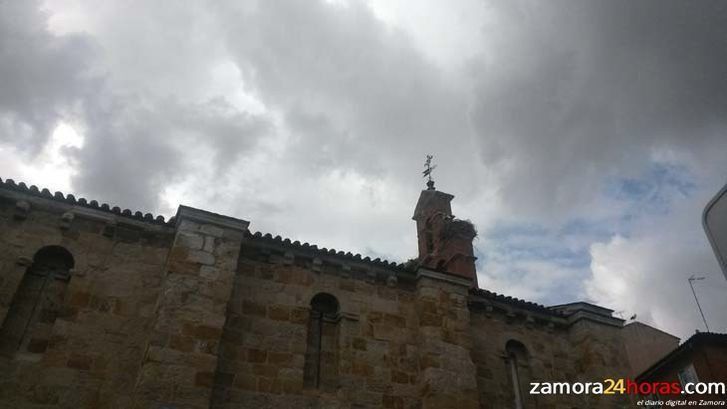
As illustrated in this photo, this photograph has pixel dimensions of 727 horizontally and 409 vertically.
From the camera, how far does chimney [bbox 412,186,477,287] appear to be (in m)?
19.1

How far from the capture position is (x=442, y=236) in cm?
1995

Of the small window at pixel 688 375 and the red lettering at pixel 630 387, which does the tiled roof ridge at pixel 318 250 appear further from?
the small window at pixel 688 375

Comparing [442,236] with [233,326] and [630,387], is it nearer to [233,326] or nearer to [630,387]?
[630,387]

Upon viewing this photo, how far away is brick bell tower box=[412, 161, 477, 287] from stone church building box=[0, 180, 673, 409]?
6208mm

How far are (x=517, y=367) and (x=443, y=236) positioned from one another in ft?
26.5

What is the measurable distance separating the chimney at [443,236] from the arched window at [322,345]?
738cm

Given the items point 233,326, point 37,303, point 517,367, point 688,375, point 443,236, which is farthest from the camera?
point 688,375

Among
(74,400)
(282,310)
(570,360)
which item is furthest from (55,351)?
(570,360)

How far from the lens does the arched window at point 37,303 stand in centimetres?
845

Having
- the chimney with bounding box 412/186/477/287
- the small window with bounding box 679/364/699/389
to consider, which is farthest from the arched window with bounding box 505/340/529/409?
the small window with bounding box 679/364/699/389

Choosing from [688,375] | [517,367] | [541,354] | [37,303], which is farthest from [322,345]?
[688,375]

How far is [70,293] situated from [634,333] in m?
25.8

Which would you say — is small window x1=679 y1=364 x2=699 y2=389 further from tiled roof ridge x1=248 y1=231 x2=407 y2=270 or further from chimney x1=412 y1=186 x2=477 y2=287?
tiled roof ridge x1=248 y1=231 x2=407 y2=270

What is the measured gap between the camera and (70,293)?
8969 millimetres
